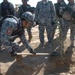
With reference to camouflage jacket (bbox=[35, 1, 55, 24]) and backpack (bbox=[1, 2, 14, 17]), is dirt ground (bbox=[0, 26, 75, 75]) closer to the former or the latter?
camouflage jacket (bbox=[35, 1, 55, 24])

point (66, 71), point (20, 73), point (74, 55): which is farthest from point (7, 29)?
point (74, 55)

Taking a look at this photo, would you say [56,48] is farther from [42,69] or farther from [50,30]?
[42,69]

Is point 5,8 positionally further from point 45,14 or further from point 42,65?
point 42,65

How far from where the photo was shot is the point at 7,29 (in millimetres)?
6246

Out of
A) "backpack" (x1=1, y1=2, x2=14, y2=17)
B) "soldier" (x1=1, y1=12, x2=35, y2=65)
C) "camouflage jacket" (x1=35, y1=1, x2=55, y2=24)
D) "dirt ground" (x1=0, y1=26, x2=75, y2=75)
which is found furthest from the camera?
"backpack" (x1=1, y1=2, x2=14, y2=17)

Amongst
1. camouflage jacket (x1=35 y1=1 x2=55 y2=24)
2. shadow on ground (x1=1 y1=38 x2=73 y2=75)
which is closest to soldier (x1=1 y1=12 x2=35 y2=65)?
shadow on ground (x1=1 y1=38 x2=73 y2=75)

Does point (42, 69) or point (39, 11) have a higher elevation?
point (39, 11)

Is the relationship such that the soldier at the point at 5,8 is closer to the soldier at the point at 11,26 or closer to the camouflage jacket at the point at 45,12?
the camouflage jacket at the point at 45,12

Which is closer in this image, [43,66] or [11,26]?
[11,26]

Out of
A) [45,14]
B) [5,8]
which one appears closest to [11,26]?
[45,14]

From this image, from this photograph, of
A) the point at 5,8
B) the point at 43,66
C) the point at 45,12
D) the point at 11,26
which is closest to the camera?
the point at 11,26

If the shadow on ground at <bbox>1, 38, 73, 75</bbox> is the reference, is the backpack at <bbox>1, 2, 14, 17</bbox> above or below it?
above

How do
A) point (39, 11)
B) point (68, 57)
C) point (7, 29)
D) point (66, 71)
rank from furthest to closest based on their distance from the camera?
point (39, 11)
point (68, 57)
point (66, 71)
point (7, 29)

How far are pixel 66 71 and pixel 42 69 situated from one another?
0.68 metres
